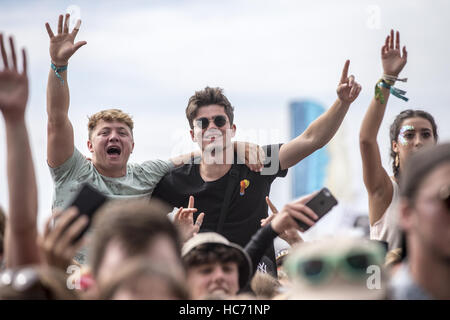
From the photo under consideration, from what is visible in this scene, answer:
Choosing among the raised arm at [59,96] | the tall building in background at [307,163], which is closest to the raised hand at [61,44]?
the raised arm at [59,96]

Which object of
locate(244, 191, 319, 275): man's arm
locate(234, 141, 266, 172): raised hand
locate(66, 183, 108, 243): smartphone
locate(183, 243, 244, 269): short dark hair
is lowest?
locate(183, 243, 244, 269): short dark hair

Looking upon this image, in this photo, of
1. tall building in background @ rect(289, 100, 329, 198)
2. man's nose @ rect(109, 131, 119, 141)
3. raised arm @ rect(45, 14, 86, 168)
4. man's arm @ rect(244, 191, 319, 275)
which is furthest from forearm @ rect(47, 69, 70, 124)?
tall building in background @ rect(289, 100, 329, 198)

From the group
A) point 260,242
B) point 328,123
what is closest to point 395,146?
point 328,123

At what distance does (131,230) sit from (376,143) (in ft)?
8.04

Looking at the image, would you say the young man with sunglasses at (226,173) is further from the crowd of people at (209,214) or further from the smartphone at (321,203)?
the smartphone at (321,203)

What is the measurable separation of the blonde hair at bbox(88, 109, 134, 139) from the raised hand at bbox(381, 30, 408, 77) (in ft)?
6.67

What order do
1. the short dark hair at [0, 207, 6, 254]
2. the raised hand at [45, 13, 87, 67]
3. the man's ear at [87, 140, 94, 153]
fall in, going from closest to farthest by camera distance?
the short dark hair at [0, 207, 6, 254], the raised hand at [45, 13, 87, 67], the man's ear at [87, 140, 94, 153]

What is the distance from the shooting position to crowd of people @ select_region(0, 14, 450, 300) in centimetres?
194

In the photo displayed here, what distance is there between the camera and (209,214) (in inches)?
177

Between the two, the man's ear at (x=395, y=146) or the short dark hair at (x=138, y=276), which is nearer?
the short dark hair at (x=138, y=276)

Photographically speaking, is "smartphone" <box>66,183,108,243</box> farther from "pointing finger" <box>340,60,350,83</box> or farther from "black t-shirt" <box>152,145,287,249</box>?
"pointing finger" <box>340,60,350,83</box>

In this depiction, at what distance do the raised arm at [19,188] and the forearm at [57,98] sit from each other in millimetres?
1992

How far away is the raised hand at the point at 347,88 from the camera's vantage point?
4.28 m

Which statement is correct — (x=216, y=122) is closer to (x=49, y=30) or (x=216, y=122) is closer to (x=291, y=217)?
(x=49, y=30)
